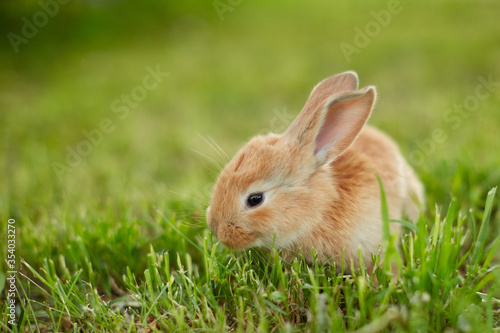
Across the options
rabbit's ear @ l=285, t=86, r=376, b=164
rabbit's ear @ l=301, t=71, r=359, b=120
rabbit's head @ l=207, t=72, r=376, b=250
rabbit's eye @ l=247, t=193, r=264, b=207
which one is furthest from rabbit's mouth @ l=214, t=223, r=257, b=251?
rabbit's ear @ l=301, t=71, r=359, b=120

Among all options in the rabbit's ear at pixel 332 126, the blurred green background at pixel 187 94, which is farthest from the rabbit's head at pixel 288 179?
the blurred green background at pixel 187 94

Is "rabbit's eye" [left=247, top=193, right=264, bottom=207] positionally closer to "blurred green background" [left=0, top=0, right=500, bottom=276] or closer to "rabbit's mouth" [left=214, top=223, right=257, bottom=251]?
"rabbit's mouth" [left=214, top=223, right=257, bottom=251]

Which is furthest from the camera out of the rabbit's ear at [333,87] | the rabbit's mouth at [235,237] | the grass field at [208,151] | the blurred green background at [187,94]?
Answer: the blurred green background at [187,94]

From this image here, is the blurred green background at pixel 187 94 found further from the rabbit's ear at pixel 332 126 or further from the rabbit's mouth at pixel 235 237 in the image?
the rabbit's ear at pixel 332 126

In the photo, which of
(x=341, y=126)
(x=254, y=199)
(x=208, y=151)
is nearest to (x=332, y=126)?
(x=341, y=126)

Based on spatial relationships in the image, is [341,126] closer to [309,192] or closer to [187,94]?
[309,192]

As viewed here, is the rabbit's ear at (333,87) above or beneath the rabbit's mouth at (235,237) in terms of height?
above
